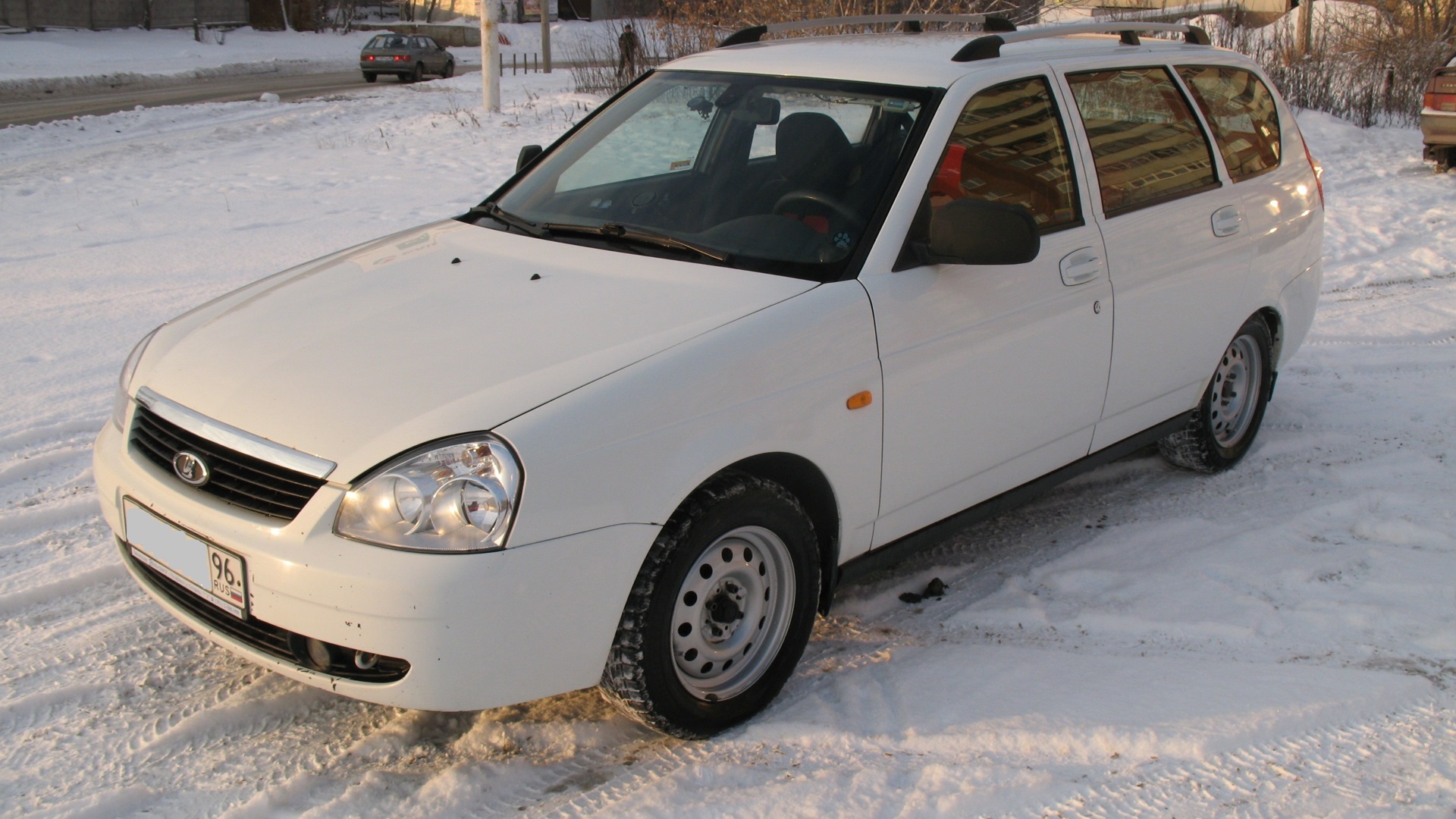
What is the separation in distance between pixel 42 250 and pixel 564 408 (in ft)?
24.3

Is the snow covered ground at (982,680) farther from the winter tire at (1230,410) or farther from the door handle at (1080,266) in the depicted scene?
the door handle at (1080,266)

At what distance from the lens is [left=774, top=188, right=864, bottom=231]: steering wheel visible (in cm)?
354

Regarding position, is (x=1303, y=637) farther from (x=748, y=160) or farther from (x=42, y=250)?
(x=42, y=250)

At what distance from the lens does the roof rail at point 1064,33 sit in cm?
399

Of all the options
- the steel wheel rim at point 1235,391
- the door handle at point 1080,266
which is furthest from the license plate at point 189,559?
the steel wheel rim at point 1235,391

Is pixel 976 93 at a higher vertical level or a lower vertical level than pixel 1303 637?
higher

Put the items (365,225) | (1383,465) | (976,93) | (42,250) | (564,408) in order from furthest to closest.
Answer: (365,225)
(42,250)
(1383,465)
(976,93)
(564,408)

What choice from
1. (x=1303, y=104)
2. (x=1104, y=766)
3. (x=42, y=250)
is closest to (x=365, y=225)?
(x=42, y=250)

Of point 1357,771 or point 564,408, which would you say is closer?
point 564,408

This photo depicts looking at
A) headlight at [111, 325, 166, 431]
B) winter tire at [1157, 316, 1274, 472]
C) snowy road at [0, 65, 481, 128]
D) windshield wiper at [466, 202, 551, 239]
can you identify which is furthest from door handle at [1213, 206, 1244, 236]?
snowy road at [0, 65, 481, 128]

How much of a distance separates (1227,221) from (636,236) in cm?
244

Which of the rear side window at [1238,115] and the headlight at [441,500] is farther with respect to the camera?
the rear side window at [1238,115]

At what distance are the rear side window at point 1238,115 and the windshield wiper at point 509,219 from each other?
2675 mm

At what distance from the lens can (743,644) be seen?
3256 mm
